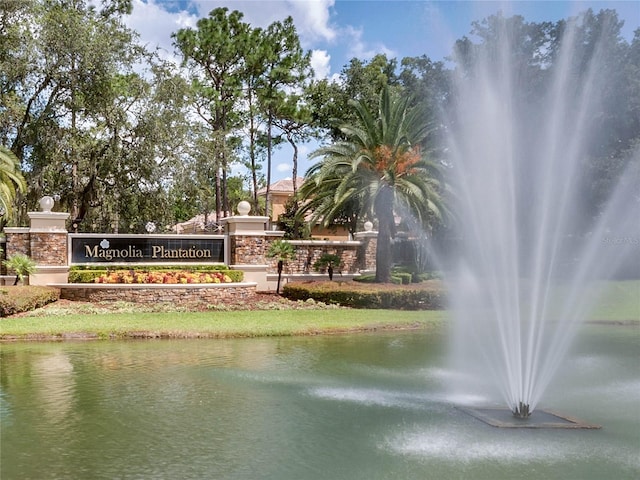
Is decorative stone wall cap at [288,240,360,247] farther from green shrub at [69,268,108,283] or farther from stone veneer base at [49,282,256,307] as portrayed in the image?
green shrub at [69,268,108,283]

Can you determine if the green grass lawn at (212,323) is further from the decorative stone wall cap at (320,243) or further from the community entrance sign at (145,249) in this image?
the decorative stone wall cap at (320,243)

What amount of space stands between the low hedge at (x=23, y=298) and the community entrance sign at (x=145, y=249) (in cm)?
278

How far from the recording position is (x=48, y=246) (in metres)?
25.1

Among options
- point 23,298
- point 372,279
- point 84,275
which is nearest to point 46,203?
point 84,275

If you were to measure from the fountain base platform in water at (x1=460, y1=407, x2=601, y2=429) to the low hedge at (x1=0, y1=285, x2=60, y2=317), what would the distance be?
15.2 metres

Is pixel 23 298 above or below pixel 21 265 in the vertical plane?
below

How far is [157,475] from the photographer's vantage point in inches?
288

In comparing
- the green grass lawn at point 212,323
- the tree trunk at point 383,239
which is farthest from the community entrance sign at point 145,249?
the tree trunk at point 383,239

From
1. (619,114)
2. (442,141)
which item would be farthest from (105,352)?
(619,114)

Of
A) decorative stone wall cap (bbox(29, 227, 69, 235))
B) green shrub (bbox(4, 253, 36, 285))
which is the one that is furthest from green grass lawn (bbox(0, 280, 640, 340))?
decorative stone wall cap (bbox(29, 227, 69, 235))

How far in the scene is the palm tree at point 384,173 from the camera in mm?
26719

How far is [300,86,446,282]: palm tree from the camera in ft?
87.7

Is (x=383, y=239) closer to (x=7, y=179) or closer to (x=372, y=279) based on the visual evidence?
(x=372, y=279)

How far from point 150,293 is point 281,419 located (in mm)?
15401
